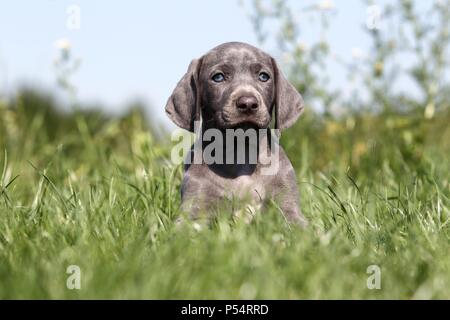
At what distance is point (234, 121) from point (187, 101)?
2.05ft

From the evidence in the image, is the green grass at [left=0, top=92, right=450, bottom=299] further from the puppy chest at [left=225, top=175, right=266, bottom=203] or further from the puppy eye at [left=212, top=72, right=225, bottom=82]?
the puppy eye at [left=212, top=72, right=225, bottom=82]

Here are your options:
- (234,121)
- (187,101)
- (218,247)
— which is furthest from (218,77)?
(218,247)

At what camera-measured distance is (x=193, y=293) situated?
3.82 meters

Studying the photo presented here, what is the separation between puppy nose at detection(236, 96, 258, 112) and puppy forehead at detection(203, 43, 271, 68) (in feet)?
1.49

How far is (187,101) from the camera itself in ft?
18.9

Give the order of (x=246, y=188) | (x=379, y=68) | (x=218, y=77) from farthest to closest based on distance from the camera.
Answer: (x=379, y=68), (x=218, y=77), (x=246, y=188)

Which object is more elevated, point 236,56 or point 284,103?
point 236,56

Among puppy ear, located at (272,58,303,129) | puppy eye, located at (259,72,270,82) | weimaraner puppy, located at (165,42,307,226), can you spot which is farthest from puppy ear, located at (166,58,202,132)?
puppy ear, located at (272,58,303,129)

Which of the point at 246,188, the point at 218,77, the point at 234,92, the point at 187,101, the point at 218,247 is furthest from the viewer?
the point at 187,101

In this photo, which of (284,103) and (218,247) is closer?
(218,247)

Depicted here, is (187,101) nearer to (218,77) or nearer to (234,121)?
(218,77)

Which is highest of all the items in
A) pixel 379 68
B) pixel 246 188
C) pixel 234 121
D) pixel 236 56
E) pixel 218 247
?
pixel 379 68

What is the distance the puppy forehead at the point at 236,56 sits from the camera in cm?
559
